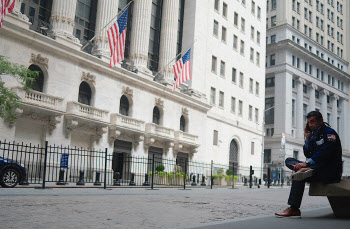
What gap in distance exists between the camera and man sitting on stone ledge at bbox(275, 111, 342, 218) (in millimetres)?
5883

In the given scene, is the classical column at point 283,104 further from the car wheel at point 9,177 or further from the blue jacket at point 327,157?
the blue jacket at point 327,157

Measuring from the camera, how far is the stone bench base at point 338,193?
5.91m

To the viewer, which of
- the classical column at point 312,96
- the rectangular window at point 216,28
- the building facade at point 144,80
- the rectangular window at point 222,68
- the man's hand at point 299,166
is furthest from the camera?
the classical column at point 312,96

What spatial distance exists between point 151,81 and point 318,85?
50917 millimetres

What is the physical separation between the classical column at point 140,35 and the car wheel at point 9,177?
21.8 m

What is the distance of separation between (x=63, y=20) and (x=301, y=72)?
53.6m

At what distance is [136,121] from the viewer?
33906 mm

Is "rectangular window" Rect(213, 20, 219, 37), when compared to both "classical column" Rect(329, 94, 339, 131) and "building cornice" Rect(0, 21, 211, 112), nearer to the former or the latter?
"building cornice" Rect(0, 21, 211, 112)

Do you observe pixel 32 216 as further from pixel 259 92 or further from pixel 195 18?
pixel 259 92

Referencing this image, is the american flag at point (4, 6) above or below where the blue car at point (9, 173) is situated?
above

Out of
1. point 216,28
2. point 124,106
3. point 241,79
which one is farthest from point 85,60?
point 241,79

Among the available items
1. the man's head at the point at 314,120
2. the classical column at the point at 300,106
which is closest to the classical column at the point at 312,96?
the classical column at the point at 300,106

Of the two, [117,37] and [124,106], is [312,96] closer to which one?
[124,106]

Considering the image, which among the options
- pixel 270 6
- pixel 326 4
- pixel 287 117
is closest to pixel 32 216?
pixel 287 117
